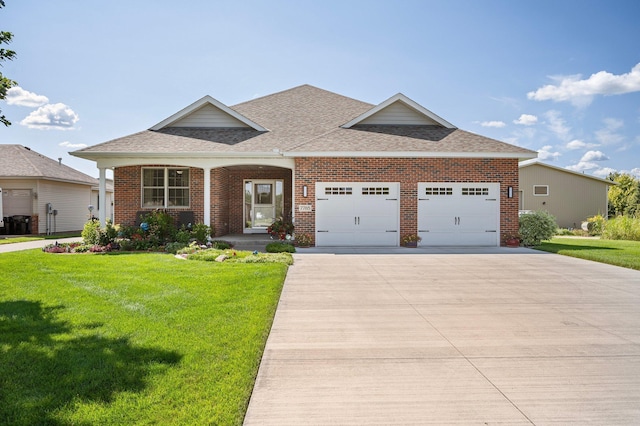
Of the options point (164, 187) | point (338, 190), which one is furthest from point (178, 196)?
point (338, 190)

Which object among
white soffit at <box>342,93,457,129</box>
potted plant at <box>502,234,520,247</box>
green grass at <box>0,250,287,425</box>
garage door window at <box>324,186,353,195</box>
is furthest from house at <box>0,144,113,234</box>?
potted plant at <box>502,234,520,247</box>

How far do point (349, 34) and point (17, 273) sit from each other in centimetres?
1239

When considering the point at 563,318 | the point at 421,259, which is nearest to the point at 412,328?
the point at 563,318

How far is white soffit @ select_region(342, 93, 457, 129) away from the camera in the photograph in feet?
53.1

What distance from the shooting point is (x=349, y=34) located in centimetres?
1445

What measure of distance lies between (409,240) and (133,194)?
10.4 meters

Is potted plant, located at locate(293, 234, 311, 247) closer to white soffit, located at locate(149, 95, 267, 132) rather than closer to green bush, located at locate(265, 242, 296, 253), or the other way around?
green bush, located at locate(265, 242, 296, 253)

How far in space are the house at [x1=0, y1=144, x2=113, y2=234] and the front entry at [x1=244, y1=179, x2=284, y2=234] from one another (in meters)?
8.90

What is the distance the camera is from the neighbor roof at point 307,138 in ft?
45.3

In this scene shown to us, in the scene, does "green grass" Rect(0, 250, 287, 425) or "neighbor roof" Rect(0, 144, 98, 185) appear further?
"neighbor roof" Rect(0, 144, 98, 185)

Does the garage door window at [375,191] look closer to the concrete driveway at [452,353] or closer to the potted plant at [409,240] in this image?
the potted plant at [409,240]

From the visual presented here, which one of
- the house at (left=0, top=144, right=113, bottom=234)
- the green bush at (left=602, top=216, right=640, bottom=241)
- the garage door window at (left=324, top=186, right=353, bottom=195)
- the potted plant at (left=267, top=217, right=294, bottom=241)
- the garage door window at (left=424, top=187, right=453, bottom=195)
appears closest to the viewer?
the garage door window at (left=324, top=186, right=353, bottom=195)

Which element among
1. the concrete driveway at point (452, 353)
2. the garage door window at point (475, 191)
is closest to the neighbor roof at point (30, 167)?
the concrete driveway at point (452, 353)

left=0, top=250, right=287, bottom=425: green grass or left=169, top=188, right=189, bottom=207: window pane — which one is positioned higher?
left=169, top=188, right=189, bottom=207: window pane
